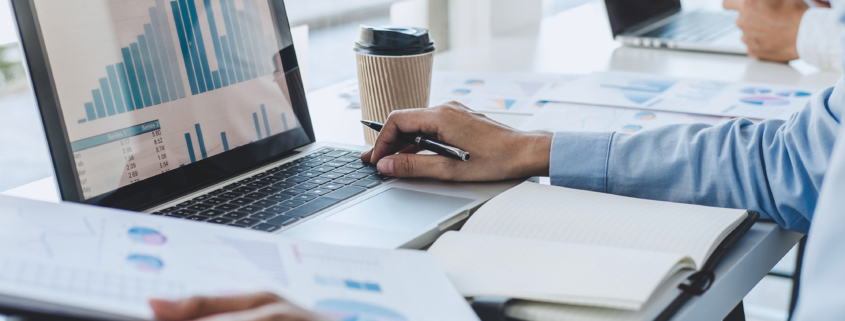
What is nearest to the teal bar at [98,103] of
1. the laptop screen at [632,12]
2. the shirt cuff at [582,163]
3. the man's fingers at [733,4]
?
the shirt cuff at [582,163]

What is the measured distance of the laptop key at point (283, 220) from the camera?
23.4 inches

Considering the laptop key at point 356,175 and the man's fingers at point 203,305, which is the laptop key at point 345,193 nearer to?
the laptop key at point 356,175

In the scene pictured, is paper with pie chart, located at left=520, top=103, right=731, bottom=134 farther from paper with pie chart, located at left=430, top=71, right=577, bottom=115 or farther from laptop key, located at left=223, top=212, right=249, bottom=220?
laptop key, located at left=223, top=212, right=249, bottom=220

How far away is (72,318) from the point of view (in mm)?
343

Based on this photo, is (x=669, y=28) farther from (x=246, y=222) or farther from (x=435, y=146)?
(x=246, y=222)

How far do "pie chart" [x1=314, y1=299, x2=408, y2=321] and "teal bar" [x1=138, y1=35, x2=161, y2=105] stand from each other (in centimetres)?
38

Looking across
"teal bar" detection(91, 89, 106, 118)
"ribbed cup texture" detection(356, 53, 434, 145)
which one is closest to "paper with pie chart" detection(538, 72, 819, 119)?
"ribbed cup texture" detection(356, 53, 434, 145)

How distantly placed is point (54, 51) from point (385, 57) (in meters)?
0.40

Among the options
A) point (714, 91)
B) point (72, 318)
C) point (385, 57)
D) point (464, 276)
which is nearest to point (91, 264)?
point (72, 318)

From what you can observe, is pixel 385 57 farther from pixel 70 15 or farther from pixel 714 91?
pixel 714 91

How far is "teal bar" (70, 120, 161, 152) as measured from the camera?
2.00ft

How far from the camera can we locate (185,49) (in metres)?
0.71

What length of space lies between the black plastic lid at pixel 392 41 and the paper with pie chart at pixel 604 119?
0.65 ft

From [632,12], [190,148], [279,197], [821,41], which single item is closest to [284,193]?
[279,197]
